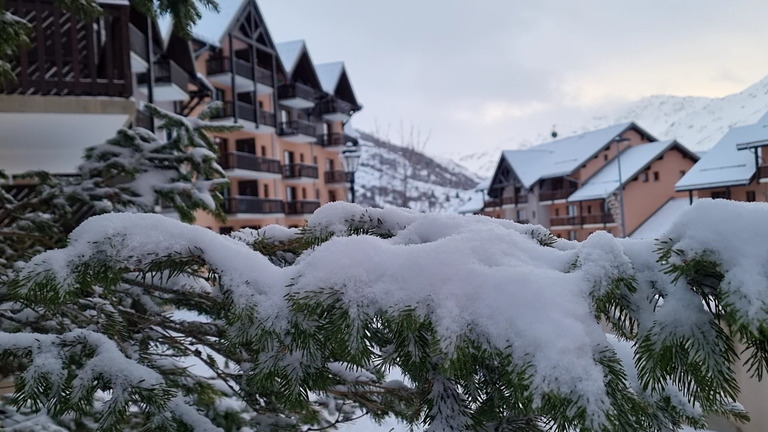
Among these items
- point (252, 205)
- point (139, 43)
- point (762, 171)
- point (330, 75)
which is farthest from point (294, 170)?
point (762, 171)

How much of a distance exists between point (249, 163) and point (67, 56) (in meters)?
16.1

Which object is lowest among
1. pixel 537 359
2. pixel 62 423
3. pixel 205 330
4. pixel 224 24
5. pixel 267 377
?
pixel 62 423

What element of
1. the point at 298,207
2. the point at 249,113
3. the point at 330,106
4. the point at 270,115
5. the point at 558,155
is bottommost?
the point at 298,207

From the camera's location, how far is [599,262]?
3.13ft

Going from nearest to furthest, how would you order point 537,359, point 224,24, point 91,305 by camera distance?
point 537,359 → point 91,305 → point 224,24

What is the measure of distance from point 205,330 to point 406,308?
1.62 metres

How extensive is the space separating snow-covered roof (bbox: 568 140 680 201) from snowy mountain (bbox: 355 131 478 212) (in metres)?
6.87

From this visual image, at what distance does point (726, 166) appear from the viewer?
59.9ft

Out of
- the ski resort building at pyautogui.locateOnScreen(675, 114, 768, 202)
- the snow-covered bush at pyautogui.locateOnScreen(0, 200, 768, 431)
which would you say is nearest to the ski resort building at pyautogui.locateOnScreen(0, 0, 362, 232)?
the snow-covered bush at pyautogui.locateOnScreen(0, 200, 768, 431)

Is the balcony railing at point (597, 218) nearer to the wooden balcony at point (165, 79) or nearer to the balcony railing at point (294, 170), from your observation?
the balcony railing at point (294, 170)

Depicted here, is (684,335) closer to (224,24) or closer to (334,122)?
(224,24)

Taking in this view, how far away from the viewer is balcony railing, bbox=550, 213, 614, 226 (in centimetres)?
2573

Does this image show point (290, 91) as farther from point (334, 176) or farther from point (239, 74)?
point (334, 176)

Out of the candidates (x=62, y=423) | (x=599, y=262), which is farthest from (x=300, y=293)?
(x=62, y=423)
